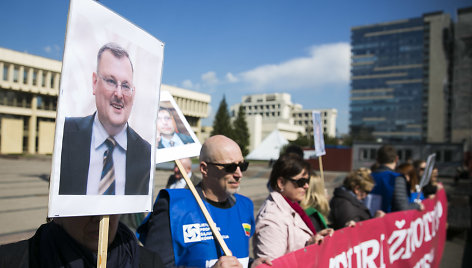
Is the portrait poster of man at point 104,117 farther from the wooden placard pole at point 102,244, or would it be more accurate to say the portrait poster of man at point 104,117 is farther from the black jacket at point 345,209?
the black jacket at point 345,209

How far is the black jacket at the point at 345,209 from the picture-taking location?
10.5 ft

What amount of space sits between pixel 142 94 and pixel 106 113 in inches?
7.5

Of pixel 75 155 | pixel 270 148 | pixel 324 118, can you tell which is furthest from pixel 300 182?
pixel 324 118

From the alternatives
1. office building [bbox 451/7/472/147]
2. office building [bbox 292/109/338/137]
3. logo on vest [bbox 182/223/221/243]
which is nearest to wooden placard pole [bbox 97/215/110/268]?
logo on vest [bbox 182/223/221/243]

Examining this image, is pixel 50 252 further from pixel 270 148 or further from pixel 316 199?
pixel 270 148

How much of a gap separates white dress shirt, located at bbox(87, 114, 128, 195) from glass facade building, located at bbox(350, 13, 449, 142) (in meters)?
97.7

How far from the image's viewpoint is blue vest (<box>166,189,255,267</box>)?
5.82 feet

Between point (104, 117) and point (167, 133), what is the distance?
33.6 inches

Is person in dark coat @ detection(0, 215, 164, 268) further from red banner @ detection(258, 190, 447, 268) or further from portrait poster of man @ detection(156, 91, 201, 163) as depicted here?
red banner @ detection(258, 190, 447, 268)

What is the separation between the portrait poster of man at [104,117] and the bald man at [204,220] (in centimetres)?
49

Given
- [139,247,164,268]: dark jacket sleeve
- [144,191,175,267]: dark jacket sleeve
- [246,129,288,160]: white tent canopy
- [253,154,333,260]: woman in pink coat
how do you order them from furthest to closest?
[246,129,288,160]: white tent canopy
[253,154,333,260]: woman in pink coat
[144,191,175,267]: dark jacket sleeve
[139,247,164,268]: dark jacket sleeve

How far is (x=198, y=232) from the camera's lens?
181cm

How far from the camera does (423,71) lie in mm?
95250

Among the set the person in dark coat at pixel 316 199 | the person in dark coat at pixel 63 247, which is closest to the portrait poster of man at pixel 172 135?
Answer: the person in dark coat at pixel 63 247
